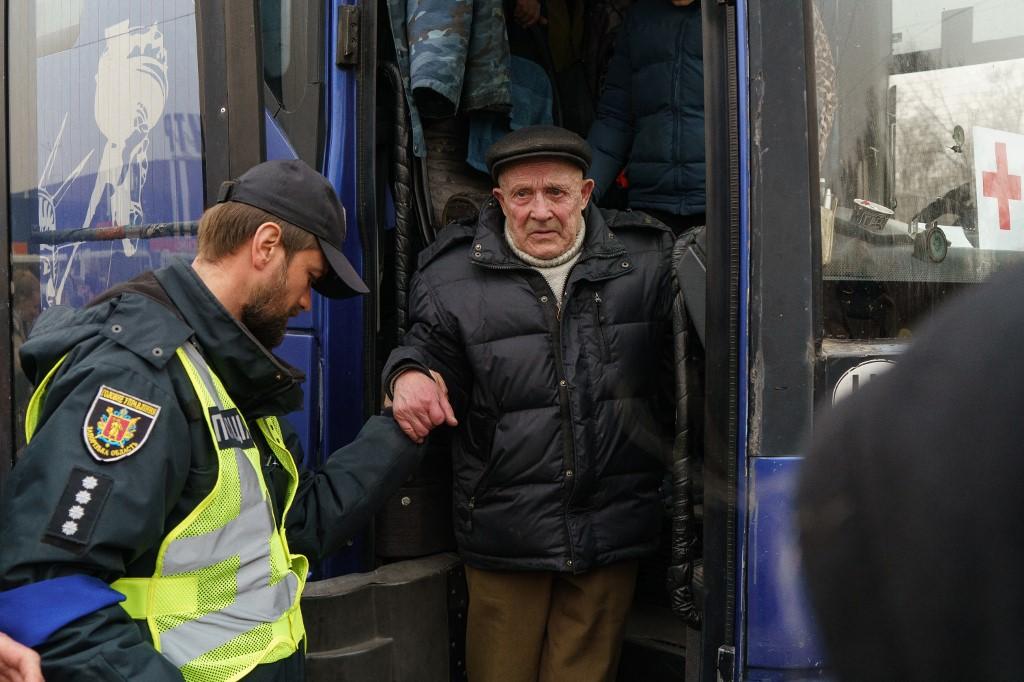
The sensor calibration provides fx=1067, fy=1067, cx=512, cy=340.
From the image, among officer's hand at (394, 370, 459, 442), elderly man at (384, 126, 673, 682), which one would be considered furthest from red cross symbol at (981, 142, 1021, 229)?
officer's hand at (394, 370, 459, 442)

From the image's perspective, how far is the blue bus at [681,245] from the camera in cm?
205

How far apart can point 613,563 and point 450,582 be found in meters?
0.46

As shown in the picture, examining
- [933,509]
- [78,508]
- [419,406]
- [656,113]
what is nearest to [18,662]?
[78,508]

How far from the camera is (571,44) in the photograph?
12.9 ft

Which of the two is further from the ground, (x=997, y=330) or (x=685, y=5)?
(x=685, y=5)

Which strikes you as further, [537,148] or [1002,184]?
[537,148]

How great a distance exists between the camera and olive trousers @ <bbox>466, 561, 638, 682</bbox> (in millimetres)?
2855

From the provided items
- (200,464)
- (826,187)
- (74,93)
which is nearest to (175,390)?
(200,464)

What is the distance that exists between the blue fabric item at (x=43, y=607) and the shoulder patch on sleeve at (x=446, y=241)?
4.97 feet

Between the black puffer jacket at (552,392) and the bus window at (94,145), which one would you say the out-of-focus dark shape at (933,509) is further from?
the bus window at (94,145)

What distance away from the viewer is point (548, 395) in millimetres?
2750

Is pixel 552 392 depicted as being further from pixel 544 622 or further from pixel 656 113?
pixel 656 113

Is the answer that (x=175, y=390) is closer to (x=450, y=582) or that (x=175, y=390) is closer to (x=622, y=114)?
(x=450, y=582)

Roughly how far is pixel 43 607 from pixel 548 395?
1440 mm
